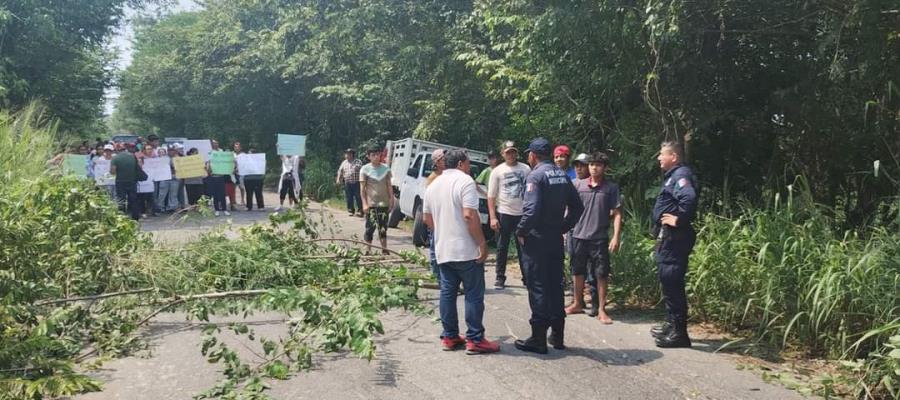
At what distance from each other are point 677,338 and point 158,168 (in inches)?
513

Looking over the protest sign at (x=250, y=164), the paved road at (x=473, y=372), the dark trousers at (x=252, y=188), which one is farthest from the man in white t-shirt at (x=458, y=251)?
the dark trousers at (x=252, y=188)

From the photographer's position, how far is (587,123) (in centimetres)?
1095

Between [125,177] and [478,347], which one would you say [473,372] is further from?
[125,177]

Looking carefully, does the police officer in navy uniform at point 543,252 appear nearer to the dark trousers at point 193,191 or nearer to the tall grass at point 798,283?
the tall grass at point 798,283

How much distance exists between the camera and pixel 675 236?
6.16 meters

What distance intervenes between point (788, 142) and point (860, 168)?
89 centimetres

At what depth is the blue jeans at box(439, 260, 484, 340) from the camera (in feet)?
19.5

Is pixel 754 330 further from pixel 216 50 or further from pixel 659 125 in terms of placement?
pixel 216 50

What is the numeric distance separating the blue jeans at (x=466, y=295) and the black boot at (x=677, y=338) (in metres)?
1.59

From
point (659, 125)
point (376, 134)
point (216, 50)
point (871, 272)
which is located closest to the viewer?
point (871, 272)

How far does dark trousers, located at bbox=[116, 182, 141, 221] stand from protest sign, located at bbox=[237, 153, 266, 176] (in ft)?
9.69

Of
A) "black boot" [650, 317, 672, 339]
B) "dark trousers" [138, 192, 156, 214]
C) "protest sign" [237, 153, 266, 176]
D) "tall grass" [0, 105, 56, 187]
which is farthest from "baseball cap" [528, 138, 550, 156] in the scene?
"protest sign" [237, 153, 266, 176]

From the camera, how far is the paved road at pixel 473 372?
5.12m

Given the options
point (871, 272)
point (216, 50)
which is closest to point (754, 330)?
point (871, 272)
